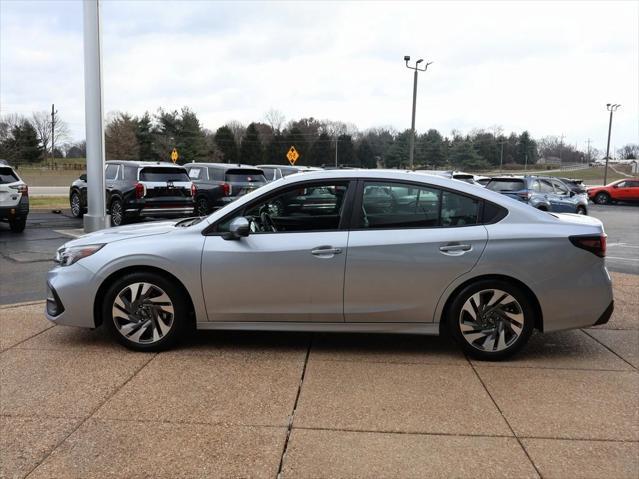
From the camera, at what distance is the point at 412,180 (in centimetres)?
456

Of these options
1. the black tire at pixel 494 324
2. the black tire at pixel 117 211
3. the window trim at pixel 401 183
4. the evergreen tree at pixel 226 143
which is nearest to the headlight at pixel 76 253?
the window trim at pixel 401 183

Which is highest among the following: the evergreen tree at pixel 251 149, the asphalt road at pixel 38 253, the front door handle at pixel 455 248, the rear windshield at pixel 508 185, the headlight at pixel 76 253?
the evergreen tree at pixel 251 149

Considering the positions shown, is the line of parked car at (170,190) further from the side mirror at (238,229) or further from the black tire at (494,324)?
the side mirror at (238,229)

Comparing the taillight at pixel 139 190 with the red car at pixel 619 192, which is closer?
the taillight at pixel 139 190

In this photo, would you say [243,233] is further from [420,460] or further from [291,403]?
[420,460]

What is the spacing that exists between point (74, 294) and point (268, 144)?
7962cm

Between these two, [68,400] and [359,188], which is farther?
[359,188]

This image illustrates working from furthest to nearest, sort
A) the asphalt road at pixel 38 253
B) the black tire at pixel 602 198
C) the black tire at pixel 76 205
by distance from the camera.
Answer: the black tire at pixel 602 198, the black tire at pixel 76 205, the asphalt road at pixel 38 253

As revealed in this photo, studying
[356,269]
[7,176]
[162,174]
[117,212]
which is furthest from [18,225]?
[356,269]

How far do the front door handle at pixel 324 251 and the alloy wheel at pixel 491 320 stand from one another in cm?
109

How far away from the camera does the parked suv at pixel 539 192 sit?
18062mm

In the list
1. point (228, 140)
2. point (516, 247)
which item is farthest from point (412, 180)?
point (228, 140)

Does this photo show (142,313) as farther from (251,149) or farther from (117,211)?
(251,149)

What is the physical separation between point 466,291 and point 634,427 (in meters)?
1.44
